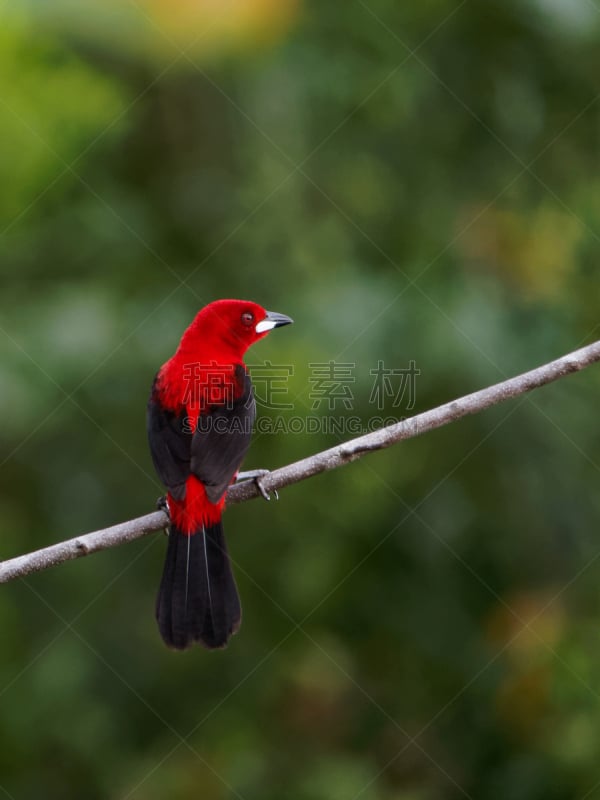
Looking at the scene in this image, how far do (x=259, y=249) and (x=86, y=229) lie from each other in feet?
2.76

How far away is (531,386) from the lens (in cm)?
354

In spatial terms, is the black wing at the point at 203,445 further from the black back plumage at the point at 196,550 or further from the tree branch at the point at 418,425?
the tree branch at the point at 418,425

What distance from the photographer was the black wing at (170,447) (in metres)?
3.94

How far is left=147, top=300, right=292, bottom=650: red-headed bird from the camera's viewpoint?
3.95m

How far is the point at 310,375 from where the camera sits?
4551mm

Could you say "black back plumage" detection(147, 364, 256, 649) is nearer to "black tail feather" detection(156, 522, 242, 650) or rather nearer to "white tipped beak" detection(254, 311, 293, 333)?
"black tail feather" detection(156, 522, 242, 650)

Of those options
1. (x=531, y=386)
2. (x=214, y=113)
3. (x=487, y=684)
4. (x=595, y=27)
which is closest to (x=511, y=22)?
(x=595, y=27)

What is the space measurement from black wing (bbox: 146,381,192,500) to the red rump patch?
0.05 meters

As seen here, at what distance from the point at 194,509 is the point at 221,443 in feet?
0.90

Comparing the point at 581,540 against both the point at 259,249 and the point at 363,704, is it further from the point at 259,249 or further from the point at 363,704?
the point at 259,249

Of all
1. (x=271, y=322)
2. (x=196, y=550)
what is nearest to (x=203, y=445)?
(x=196, y=550)

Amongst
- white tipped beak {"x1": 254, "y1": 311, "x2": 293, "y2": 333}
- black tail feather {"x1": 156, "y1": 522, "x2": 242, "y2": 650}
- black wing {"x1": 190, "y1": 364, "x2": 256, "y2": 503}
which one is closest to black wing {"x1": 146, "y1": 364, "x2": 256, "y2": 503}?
black wing {"x1": 190, "y1": 364, "x2": 256, "y2": 503}

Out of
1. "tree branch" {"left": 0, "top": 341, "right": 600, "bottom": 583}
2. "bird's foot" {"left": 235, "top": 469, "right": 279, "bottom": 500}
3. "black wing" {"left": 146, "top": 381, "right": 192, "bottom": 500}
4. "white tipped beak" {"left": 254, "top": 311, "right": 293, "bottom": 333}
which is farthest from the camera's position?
"white tipped beak" {"left": 254, "top": 311, "right": 293, "bottom": 333}

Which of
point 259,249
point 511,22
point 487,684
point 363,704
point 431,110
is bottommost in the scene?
point 363,704
